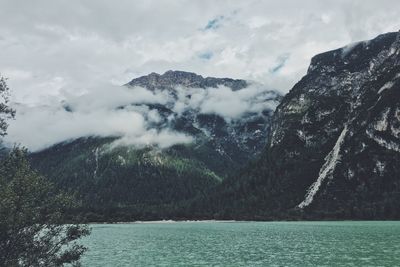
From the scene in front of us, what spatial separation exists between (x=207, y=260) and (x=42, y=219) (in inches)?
→ 2305

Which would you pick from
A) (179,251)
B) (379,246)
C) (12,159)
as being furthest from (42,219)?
(379,246)

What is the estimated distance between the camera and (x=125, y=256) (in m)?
112

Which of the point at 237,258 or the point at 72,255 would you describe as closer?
the point at 72,255

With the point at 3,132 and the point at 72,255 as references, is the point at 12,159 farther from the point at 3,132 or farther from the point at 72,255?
the point at 72,255

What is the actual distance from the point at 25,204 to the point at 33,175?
2905 millimetres

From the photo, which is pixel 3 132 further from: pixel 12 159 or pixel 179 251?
pixel 179 251

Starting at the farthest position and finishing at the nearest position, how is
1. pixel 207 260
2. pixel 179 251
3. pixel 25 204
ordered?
pixel 179 251, pixel 207 260, pixel 25 204

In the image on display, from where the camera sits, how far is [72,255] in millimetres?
47375

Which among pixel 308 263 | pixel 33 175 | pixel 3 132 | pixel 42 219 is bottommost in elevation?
pixel 308 263

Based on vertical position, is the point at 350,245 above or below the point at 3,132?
below

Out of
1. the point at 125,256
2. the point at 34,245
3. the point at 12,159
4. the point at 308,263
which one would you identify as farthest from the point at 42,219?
the point at 125,256

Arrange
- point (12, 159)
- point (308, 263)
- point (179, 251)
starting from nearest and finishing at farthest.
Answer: point (12, 159)
point (308, 263)
point (179, 251)

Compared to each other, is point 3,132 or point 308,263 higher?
point 3,132

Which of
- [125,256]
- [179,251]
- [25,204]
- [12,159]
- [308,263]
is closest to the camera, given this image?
[25,204]
